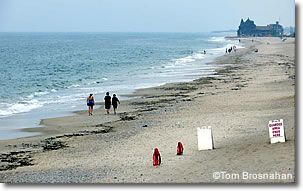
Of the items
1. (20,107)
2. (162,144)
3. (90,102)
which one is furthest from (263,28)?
(20,107)

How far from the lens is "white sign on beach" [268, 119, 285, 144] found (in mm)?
9961

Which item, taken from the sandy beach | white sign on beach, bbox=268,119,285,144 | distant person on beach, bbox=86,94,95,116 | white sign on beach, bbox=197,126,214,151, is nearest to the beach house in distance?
the sandy beach

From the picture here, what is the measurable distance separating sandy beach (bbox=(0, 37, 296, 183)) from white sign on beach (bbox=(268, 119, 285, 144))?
127 mm

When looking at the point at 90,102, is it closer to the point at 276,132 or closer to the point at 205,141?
the point at 205,141

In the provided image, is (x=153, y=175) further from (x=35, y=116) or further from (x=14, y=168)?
(x=35, y=116)

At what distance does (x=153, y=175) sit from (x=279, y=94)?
32.1 feet

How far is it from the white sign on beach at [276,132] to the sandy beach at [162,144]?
127 millimetres

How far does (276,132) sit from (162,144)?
11.6 ft

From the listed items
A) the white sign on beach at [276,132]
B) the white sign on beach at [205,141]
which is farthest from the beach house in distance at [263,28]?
the white sign on beach at [205,141]

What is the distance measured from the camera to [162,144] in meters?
12.7

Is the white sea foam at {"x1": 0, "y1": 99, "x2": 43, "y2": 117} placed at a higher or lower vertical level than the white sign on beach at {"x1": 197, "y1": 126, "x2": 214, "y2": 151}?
lower

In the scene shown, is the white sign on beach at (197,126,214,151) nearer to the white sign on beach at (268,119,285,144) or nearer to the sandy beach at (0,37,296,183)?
the sandy beach at (0,37,296,183)

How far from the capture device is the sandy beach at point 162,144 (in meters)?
9.38

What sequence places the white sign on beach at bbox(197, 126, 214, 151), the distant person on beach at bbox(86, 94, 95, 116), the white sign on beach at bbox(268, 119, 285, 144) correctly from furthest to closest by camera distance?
the distant person on beach at bbox(86, 94, 95, 116)
the white sign on beach at bbox(197, 126, 214, 151)
the white sign on beach at bbox(268, 119, 285, 144)
